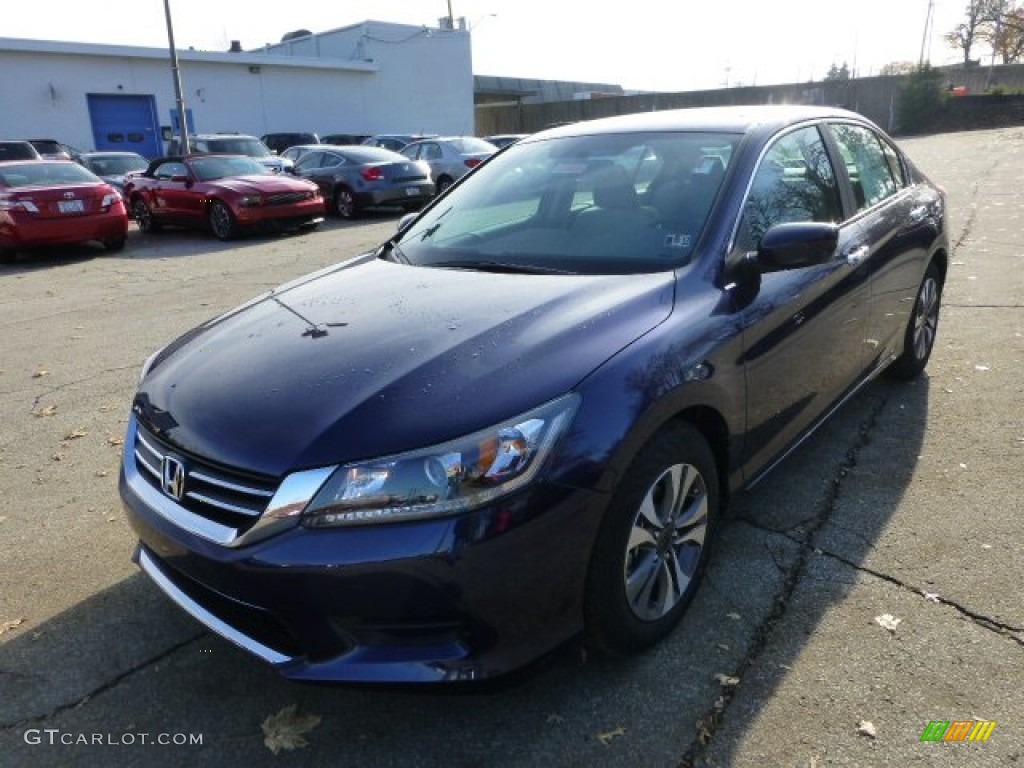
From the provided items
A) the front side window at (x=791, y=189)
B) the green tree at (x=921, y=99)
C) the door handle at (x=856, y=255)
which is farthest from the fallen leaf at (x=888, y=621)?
the green tree at (x=921, y=99)

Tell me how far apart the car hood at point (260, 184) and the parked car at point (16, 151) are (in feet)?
24.9

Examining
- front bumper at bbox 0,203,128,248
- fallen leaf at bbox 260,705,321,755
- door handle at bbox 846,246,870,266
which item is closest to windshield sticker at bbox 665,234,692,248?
door handle at bbox 846,246,870,266

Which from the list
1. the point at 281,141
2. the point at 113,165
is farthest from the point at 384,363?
the point at 281,141

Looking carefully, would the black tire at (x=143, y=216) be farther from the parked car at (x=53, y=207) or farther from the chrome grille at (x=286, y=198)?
the chrome grille at (x=286, y=198)

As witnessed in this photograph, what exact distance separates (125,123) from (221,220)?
18.1 meters

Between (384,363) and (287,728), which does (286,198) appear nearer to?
(384,363)

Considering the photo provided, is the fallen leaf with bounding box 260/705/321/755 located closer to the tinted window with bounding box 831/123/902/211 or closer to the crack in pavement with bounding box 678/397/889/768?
the crack in pavement with bounding box 678/397/889/768

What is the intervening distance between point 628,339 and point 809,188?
1703 millimetres

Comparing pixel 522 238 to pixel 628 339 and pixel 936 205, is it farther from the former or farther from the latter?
pixel 936 205

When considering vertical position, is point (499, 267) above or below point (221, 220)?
above

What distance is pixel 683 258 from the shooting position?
292cm

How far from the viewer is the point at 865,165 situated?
4367 mm

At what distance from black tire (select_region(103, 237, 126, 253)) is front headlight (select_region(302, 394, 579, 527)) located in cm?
1275

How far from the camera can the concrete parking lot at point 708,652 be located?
2330 millimetres
